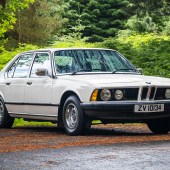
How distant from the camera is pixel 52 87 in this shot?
1066 cm

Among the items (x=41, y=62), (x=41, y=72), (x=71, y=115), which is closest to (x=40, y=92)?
(x=41, y=72)

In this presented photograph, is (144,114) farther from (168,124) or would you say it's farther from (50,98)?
(50,98)

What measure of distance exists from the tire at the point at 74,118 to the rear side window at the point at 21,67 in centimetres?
194

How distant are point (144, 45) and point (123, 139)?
678 inches

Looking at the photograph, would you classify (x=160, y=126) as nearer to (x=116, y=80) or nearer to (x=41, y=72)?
(x=116, y=80)

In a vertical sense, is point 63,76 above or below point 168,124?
above

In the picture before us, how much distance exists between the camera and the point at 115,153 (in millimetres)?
7105

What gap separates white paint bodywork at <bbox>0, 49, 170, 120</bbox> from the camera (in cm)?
980

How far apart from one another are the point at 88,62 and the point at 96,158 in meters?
4.45

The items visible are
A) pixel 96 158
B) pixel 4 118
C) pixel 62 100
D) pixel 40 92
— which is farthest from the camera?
pixel 4 118

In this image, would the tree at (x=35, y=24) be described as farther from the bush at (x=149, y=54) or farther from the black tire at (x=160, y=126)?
the black tire at (x=160, y=126)

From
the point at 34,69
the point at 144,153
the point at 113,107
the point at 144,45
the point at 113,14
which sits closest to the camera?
the point at 144,153

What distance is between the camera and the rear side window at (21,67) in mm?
11852

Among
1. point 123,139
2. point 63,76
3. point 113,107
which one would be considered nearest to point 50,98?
point 63,76
